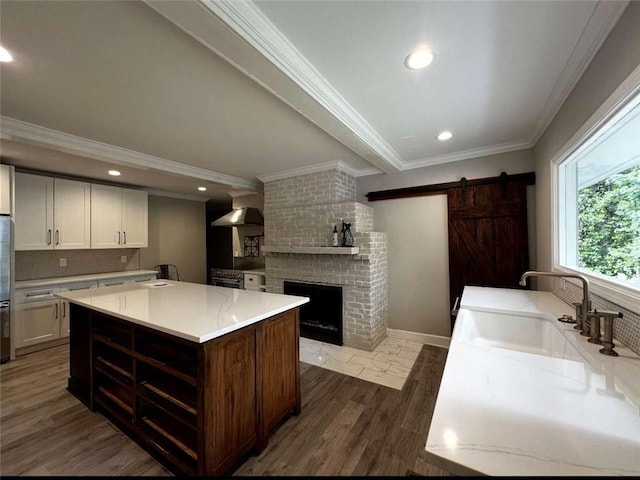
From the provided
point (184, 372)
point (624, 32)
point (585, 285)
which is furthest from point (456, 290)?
point (184, 372)

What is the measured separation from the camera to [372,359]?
3.08m

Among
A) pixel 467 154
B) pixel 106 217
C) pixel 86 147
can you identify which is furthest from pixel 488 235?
pixel 106 217

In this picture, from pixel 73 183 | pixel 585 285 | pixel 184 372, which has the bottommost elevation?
pixel 184 372

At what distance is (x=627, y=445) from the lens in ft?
2.14

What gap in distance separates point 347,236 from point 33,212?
4.23 meters

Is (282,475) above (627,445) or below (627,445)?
below

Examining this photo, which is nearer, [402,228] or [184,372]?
[184,372]

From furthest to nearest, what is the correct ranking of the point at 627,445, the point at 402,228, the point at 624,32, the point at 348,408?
the point at 402,228
the point at 348,408
the point at 624,32
the point at 627,445

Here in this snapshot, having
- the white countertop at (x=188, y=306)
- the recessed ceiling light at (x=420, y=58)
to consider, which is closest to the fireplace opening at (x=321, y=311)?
the white countertop at (x=188, y=306)

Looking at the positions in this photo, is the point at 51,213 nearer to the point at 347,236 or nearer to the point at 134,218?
the point at 134,218

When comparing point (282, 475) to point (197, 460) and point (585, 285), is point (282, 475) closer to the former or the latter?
point (197, 460)

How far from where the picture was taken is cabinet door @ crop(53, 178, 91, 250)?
369 cm

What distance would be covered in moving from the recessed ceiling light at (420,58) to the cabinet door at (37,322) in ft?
16.2

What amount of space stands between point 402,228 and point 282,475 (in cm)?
301
